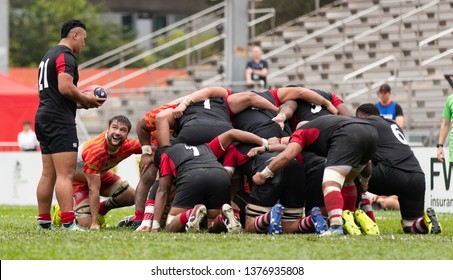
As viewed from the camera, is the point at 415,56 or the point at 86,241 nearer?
the point at 86,241

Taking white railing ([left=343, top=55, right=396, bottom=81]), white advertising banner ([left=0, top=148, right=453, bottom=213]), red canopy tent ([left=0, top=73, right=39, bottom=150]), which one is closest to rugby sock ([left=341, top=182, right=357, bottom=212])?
white advertising banner ([left=0, top=148, right=453, bottom=213])

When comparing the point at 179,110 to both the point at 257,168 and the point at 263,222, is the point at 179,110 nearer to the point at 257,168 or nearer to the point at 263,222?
the point at 257,168

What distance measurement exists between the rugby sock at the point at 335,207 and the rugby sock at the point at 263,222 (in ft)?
2.20

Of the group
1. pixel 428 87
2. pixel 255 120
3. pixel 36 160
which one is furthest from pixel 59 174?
Answer: pixel 428 87

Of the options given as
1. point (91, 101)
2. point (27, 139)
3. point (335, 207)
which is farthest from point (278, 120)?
point (27, 139)

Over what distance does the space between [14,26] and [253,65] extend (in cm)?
2804

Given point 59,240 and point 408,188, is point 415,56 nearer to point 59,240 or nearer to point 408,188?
point 408,188

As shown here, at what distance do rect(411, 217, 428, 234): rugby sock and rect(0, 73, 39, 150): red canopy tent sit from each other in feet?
47.7

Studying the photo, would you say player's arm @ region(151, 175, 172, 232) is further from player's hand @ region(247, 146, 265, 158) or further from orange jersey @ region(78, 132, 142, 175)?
orange jersey @ region(78, 132, 142, 175)

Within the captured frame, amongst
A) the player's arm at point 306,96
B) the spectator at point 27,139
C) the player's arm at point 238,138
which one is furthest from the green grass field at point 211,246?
the spectator at point 27,139

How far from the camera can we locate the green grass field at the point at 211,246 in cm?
859

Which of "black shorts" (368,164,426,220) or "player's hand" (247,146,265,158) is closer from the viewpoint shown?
→ "player's hand" (247,146,265,158)

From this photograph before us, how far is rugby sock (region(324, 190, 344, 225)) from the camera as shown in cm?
1046

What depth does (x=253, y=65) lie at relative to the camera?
933 inches
